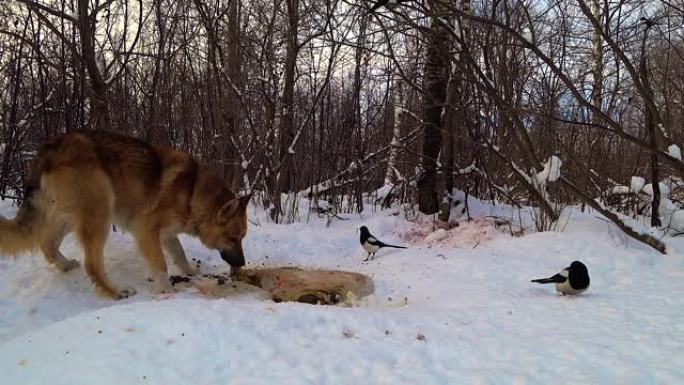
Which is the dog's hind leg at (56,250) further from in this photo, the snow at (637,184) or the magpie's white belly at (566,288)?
the snow at (637,184)

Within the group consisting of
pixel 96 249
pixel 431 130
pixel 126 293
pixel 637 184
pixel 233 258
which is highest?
pixel 431 130

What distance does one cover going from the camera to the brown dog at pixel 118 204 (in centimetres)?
528

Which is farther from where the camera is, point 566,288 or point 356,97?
point 356,97

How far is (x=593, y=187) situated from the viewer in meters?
10.6

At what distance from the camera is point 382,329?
3.94 metres

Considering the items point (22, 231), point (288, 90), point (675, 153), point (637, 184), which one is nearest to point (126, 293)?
point (22, 231)

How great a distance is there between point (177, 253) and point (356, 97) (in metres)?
6.73

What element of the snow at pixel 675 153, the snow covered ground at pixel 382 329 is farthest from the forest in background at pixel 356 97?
the snow covered ground at pixel 382 329

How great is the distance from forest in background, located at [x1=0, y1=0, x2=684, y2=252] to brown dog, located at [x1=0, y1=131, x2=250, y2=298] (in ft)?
8.67

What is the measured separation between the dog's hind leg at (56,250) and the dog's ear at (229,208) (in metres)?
1.64

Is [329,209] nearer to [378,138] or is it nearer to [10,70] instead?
[378,138]

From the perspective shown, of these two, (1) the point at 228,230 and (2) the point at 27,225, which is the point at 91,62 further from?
(1) the point at 228,230

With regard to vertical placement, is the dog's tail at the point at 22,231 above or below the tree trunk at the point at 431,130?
below

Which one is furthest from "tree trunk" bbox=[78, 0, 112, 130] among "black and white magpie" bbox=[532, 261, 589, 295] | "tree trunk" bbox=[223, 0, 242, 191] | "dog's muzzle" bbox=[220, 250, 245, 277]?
"black and white magpie" bbox=[532, 261, 589, 295]
